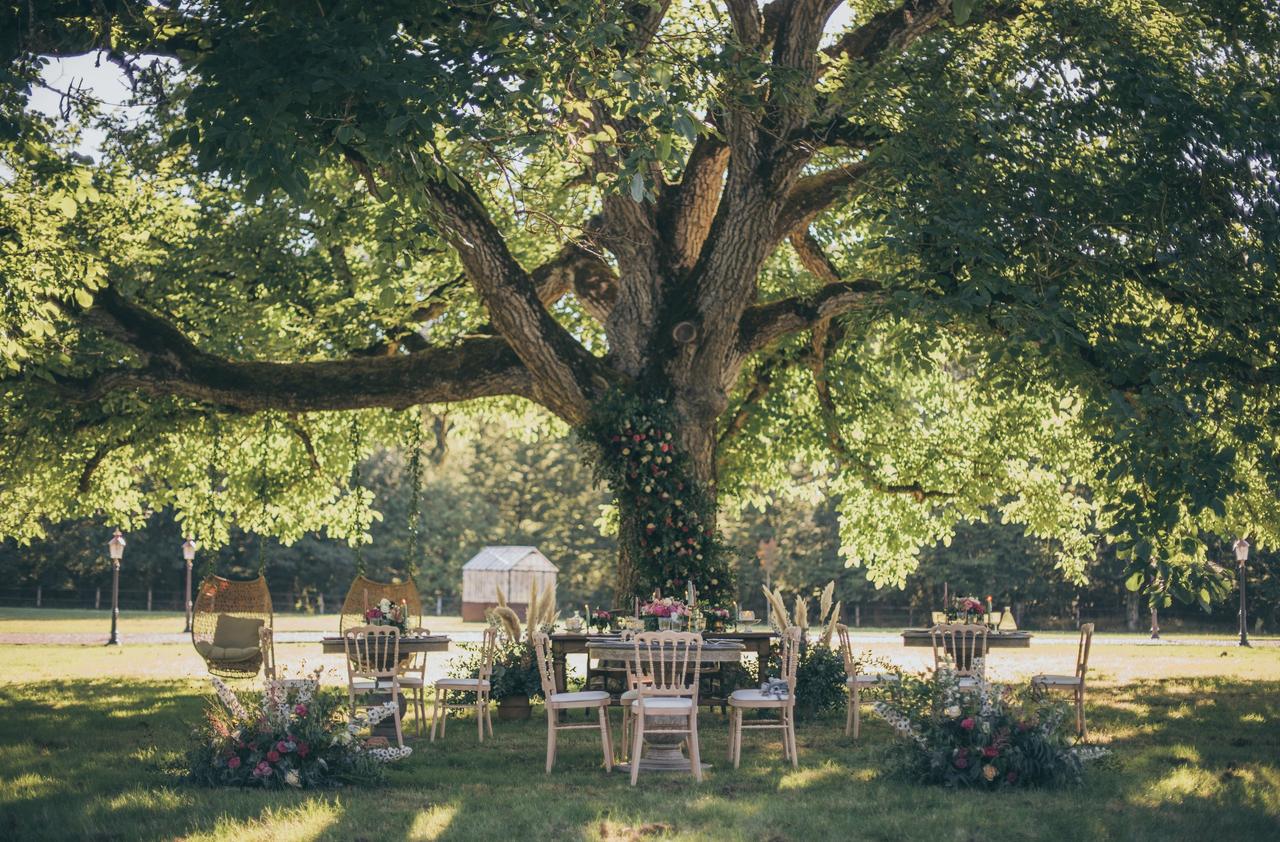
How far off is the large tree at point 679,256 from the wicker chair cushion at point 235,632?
2.21 metres

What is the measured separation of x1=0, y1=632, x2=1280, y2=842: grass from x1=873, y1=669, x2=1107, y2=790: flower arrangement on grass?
22cm

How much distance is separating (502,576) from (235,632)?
89.4 feet

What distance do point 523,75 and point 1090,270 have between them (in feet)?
17.8

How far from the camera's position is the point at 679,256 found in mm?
15141

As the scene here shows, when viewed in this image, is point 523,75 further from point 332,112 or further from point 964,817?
point 964,817

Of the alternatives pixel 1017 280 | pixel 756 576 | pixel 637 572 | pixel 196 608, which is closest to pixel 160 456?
pixel 196 608

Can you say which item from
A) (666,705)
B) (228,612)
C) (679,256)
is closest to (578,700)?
(666,705)

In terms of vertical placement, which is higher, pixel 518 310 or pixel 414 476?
pixel 518 310

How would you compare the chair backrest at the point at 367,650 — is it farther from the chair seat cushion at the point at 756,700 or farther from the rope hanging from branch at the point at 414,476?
the rope hanging from branch at the point at 414,476

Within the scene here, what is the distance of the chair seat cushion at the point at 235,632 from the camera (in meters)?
18.5

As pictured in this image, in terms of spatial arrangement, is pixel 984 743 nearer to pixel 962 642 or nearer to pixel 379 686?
pixel 962 642

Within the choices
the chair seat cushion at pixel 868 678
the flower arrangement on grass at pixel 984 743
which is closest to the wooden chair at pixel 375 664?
the chair seat cushion at pixel 868 678

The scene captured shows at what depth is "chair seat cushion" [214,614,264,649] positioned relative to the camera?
1845 cm

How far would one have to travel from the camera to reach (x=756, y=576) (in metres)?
50.1
